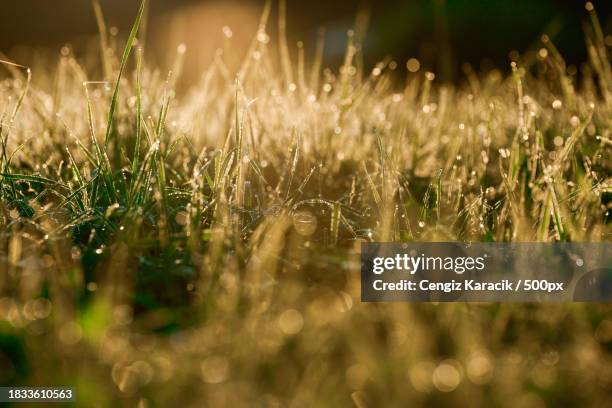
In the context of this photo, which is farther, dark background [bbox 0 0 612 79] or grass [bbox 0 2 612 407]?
dark background [bbox 0 0 612 79]

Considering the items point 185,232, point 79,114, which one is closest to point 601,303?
point 185,232

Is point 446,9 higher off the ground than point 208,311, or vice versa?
point 446,9

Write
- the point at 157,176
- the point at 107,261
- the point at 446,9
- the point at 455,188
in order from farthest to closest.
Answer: the point at 446,9 → the point at 455,188 → the point at 157,176 → the point at 107,261

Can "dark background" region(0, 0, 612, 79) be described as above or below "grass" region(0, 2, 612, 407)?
above

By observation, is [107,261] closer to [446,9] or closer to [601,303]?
[601,303]

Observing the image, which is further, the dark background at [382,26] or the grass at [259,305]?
the dark background at [382,26]

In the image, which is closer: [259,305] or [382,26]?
[259,305]

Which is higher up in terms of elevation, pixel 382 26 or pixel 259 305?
pixel 382 26

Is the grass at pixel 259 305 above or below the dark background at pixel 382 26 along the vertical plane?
below
